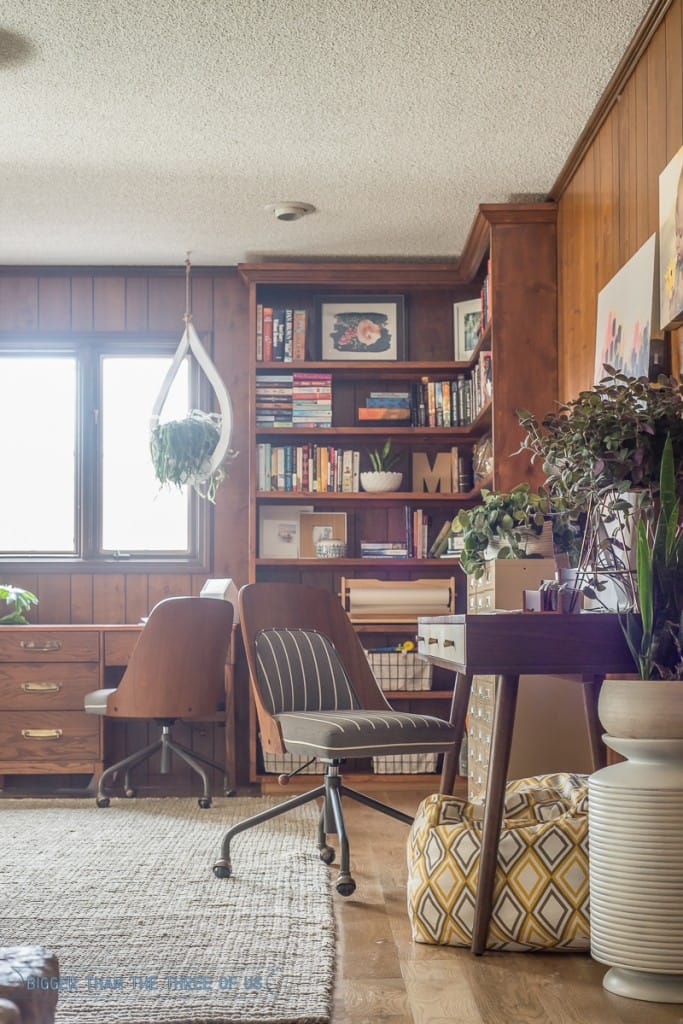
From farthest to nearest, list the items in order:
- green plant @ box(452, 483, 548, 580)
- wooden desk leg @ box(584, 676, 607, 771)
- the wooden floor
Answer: green plant @ box(452, 483, 548, 580) → wooden desk leg @ box(584, 676, 607, 771) → the wooden floor

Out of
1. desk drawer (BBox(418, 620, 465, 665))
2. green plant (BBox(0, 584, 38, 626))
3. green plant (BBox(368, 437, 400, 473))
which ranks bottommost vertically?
green plant (BBox(0, 584, 38, 626))

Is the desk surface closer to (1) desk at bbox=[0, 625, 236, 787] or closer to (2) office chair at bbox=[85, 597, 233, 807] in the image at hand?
(2) office chair at bbox=[85, 597, 233, 807]

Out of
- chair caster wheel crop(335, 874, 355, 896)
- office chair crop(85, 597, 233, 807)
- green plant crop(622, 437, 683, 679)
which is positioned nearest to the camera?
green plant crop(622, 437, 683, 679)

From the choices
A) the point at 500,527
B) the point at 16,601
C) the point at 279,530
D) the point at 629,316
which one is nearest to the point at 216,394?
the point at 279,530

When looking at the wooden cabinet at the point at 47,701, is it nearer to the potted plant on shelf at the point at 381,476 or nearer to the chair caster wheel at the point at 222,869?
the potted plant on shelf at the point at 381,476

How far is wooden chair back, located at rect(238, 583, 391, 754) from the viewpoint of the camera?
387 cm

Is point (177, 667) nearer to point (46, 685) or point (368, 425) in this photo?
point (46, 685)

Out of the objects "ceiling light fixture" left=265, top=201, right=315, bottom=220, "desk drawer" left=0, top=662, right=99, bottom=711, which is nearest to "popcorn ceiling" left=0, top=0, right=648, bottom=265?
"ceiling light fixture" left=265, top=201, right=315, bottom=220

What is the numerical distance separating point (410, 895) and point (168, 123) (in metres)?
2.69

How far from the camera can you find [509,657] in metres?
2.34

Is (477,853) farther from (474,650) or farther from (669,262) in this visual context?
(669,262)

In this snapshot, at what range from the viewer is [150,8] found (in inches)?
124

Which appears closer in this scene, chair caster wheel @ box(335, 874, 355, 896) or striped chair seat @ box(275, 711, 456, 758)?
chair caster wheel @ box(335, 874, 355, 896)

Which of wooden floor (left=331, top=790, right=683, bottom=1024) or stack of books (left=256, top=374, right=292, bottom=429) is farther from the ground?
stack of books (left=256, top=374, right=292, bottom=429)
